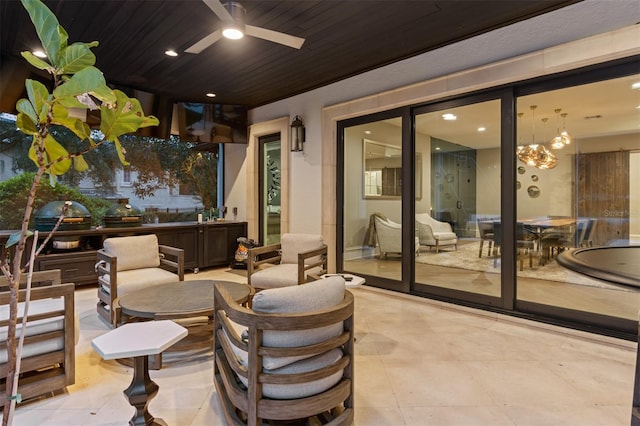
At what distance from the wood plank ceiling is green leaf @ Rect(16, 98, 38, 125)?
8.04 ft

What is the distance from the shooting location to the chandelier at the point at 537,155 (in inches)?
156

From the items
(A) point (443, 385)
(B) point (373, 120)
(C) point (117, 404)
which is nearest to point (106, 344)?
(C) point (117, 404)

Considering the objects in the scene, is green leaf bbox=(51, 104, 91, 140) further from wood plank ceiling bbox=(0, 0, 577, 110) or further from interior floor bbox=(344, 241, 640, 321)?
interior floor bbox=(344, 241, 640, 321)

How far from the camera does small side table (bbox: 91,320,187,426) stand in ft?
5.37

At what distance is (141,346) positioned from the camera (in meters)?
1.65

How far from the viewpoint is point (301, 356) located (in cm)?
165

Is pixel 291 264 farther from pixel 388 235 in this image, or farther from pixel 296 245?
pixel 388 235

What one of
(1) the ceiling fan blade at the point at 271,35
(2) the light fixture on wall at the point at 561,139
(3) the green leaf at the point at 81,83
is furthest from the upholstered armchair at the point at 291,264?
(2) the light fixture on wall at the point at 561,139

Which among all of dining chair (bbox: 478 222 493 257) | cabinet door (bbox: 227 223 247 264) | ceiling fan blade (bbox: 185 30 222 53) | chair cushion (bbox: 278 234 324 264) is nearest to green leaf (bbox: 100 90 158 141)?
ceiling fan blade (bbox: 185 30 222 53)

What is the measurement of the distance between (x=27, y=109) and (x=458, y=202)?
4274 millimetres

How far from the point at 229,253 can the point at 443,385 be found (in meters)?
4.80

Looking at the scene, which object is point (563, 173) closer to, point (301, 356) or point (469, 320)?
point (469, 320)

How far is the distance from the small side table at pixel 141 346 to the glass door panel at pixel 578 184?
3.49 metres

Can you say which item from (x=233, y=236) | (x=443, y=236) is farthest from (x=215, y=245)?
(x=443, y=236)
